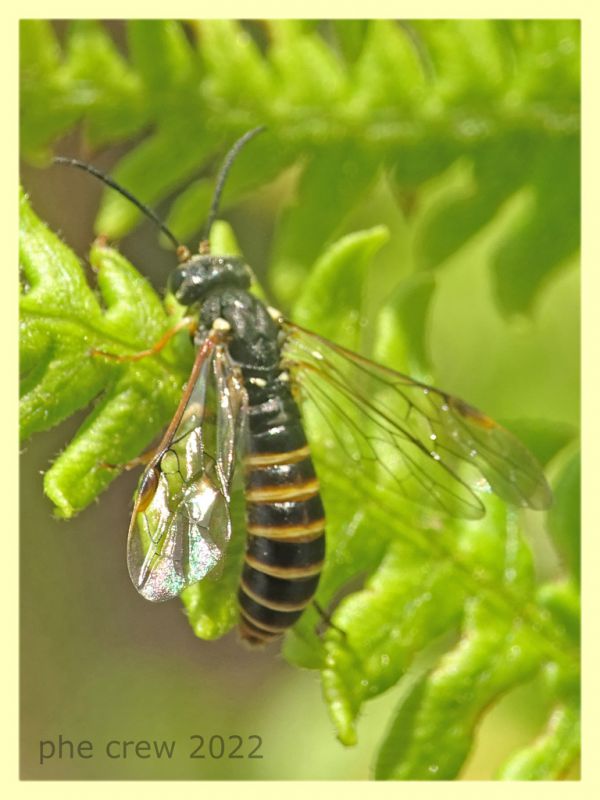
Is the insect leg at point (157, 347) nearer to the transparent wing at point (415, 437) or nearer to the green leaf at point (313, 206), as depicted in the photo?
the transparent wing at point (415, 437)

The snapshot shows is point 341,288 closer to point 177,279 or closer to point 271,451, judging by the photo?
point 177,279

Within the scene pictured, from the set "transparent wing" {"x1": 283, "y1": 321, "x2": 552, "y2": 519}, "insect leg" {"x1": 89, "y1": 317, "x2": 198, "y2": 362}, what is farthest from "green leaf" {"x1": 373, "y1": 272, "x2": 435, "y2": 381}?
"insect leg" {"x1": 89, "y1": 317, "x2": 198, "y2": 362}

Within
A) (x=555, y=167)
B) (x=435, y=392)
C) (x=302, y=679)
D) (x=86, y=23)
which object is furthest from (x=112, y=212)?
(x=302, y=679)

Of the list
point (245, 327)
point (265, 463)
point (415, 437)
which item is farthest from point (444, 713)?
point (245, 327)

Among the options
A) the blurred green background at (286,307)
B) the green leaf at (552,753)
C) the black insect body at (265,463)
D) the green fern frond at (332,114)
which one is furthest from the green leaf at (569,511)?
the black insect body at (265,463)

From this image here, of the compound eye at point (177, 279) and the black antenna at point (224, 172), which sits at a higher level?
the black antenna at point (224, 172)

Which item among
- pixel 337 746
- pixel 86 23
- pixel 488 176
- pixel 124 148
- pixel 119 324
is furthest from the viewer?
pixel 124 148

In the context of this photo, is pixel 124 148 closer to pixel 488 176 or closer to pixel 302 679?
pixel 488 176
